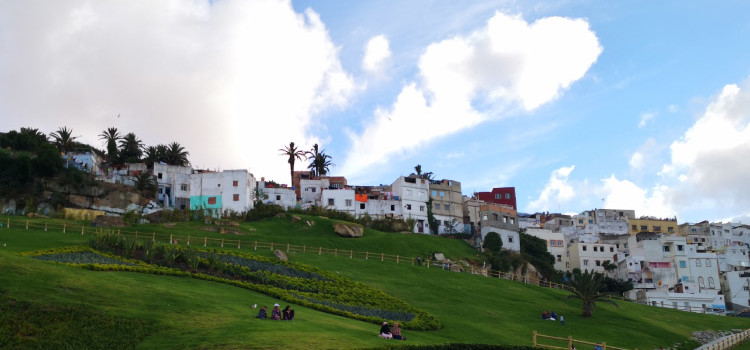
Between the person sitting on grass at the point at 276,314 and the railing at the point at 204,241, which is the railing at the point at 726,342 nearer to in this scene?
the person sitting on grass at the point at 276,314

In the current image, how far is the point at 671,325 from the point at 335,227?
4559cm

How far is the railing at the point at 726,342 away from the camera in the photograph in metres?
46.4

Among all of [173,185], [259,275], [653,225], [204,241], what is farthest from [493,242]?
[259,275]

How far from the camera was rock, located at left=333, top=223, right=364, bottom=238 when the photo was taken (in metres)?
91.4

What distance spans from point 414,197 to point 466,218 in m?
10.8

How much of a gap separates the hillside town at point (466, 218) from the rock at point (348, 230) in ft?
56.0

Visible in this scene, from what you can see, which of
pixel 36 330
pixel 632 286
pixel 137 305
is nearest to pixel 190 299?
pixel 137 305

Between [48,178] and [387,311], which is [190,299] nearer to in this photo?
[387,311]

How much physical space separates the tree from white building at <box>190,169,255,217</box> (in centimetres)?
3774

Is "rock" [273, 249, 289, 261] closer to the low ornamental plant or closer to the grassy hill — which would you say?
the grassy hill

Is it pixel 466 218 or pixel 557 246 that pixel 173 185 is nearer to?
pixel 466 218

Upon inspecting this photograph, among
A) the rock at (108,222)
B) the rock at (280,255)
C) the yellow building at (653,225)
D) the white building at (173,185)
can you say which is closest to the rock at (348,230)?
the rock at (280,255)

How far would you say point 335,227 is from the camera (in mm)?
92000

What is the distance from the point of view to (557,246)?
400ft
